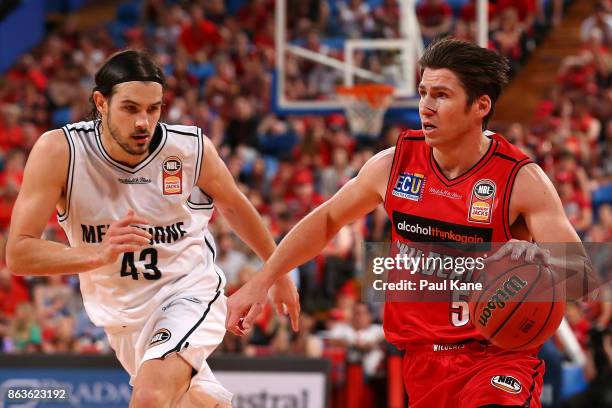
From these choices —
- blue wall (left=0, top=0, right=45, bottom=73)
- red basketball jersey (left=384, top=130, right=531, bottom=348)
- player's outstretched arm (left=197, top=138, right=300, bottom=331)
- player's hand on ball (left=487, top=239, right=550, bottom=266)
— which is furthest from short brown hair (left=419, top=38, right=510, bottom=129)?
blue wall (left=0, top=0, right=45, bottom=73)

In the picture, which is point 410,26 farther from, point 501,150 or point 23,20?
point 23,20

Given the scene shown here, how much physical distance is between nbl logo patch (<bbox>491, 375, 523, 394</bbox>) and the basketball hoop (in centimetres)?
712

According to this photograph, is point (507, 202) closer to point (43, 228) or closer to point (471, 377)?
point (471, 377)

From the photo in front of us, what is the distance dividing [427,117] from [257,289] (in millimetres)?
1026

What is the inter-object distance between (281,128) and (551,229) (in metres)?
10.3

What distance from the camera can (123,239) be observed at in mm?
4461

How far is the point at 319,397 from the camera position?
8.20 m

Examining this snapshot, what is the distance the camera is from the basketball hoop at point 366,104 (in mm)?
11156

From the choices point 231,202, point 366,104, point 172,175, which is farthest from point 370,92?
point 172,175

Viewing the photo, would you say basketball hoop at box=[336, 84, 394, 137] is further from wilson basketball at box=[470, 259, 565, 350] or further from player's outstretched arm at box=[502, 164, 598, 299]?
wilson basketball at box=[470, 259, 565, 350]

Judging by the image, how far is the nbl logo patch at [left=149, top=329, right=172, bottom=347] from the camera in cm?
489

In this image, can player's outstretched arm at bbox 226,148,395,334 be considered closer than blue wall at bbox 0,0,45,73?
Yes

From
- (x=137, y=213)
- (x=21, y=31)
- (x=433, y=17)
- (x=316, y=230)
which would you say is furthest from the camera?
(x=21, y=31)

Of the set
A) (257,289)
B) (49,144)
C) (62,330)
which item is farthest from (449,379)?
(62,330)
